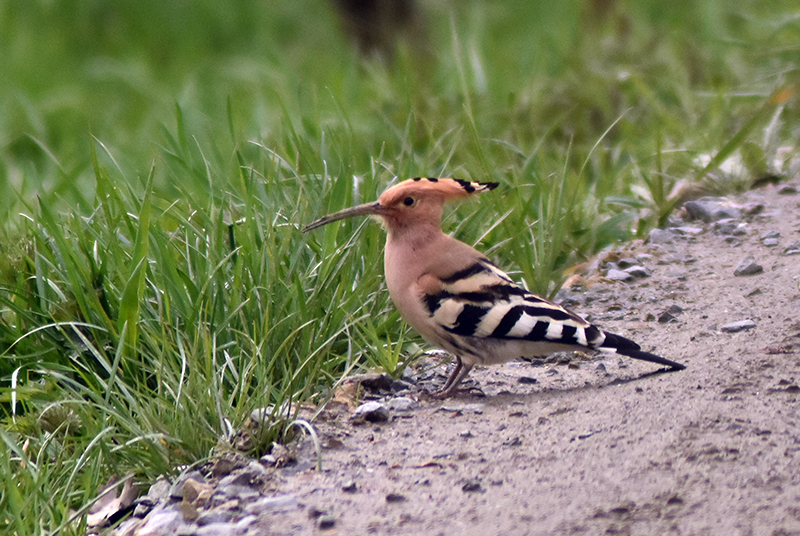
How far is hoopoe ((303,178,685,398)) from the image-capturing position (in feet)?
8.47

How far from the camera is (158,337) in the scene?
2.66 meters

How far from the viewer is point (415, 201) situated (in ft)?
9.26

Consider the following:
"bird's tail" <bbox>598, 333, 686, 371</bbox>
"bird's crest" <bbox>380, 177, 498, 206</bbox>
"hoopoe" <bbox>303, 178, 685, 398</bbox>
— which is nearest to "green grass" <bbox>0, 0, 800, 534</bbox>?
"hoopoe" <bbox>303, 178, 685, 398</bbox>

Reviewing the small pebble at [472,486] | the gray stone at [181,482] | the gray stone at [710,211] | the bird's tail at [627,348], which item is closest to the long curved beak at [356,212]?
the bird's tail at [627,348]

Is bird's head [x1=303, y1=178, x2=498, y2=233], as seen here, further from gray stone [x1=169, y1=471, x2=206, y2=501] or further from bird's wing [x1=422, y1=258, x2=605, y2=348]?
gray stone [x1=169, y1=471, x2=206, y2=501]

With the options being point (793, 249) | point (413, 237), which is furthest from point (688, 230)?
point (413, 237)

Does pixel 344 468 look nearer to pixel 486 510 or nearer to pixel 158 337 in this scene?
pixel 486 510

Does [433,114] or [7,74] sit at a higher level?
[7,74]

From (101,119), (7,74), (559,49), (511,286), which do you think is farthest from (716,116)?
(7,74)

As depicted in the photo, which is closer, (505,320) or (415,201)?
(505,320)

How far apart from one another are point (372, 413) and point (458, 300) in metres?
0.41

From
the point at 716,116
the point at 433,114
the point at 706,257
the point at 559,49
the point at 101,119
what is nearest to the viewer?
the point at 706,257

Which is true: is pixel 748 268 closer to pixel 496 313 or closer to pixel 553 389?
pixel 553 389

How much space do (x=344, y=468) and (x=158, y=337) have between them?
0.73m
